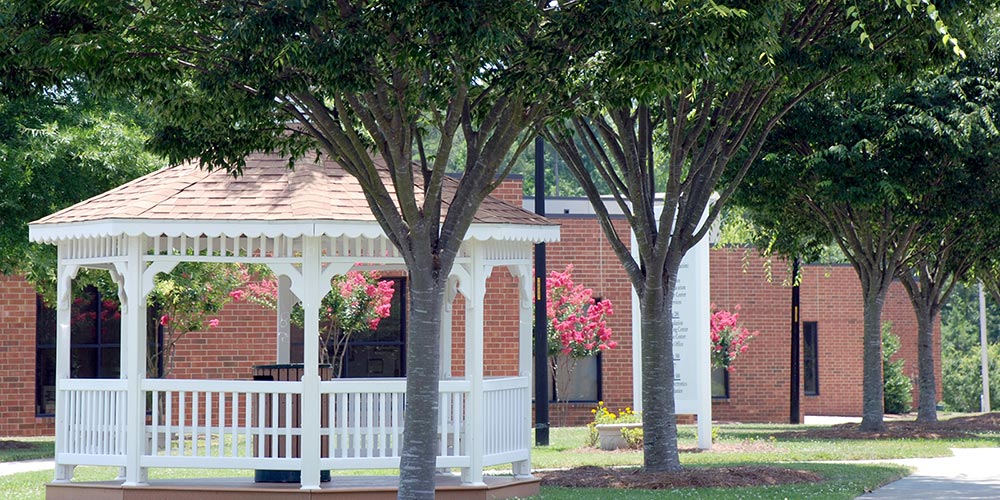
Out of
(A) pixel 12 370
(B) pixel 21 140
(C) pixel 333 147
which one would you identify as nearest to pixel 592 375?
(A) pixel 12 370

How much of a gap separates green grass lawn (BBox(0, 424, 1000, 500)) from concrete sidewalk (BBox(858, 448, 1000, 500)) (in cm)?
24

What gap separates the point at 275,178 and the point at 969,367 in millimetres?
39320

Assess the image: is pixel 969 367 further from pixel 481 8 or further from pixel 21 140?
pixel 481 8

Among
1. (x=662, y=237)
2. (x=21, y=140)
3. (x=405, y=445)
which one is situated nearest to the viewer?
(x=405, y=445)

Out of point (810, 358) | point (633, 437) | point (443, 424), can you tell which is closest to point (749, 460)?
point (633, 437)

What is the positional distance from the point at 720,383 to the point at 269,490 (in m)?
20.2

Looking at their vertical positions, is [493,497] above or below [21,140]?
below

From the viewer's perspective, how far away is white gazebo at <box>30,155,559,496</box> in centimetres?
1278

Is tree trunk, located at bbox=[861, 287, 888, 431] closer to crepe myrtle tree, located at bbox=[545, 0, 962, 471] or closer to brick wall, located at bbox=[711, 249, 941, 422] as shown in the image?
brick wall, located at bbox=[711, 249, 941, 422]

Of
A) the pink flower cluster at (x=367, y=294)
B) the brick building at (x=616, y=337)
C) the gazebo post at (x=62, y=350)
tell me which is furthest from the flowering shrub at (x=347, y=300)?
the gazebo post at (x=62, y=350)

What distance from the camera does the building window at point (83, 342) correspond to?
82.8 ft

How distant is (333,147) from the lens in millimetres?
11289

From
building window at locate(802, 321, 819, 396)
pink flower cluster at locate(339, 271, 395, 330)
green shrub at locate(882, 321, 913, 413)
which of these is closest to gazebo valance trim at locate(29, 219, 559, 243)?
pink flower cluster at locate(339, 271, 395, 330)

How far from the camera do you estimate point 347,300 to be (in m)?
23.3
